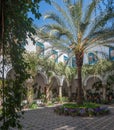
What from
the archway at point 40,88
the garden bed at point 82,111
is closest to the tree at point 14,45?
the garden bed at point 82,111

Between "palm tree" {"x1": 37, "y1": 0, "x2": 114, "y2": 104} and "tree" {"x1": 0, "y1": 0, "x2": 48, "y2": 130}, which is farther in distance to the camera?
"palm tree" {"x1": 37, "y1": 0, "x2": 114, "y2": 104}

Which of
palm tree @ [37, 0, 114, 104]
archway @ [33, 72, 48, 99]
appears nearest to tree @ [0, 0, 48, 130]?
palm tree @ [37, 0, 114, 104]

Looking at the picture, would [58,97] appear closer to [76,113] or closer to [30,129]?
[76,113]

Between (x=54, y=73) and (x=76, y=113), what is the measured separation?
10.1 meters

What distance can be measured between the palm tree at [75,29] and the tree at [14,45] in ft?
34.0

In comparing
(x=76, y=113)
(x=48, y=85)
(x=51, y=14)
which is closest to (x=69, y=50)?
(x=51, y=14)

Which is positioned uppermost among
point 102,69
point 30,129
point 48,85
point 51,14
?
point 51,14

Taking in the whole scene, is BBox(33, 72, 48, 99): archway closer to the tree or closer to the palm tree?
the palm tree

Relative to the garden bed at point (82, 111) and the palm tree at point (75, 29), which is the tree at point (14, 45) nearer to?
the palm tree at point (75, 29)

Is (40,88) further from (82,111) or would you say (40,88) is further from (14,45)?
(14,45)

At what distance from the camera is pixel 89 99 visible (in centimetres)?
2414

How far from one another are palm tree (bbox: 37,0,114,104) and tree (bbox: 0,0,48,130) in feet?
34.0

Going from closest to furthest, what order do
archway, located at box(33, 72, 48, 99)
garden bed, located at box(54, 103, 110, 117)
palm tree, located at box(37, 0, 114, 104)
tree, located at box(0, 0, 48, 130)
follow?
tree, located at box(0, 0, 48, 130) → garden bed, located at box(54, 103, 110, 117) → palm tree, located at box(37, 0, 114, 104) → archway, located at box(33, 72, 48, 99)

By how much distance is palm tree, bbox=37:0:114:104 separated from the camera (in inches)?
536
